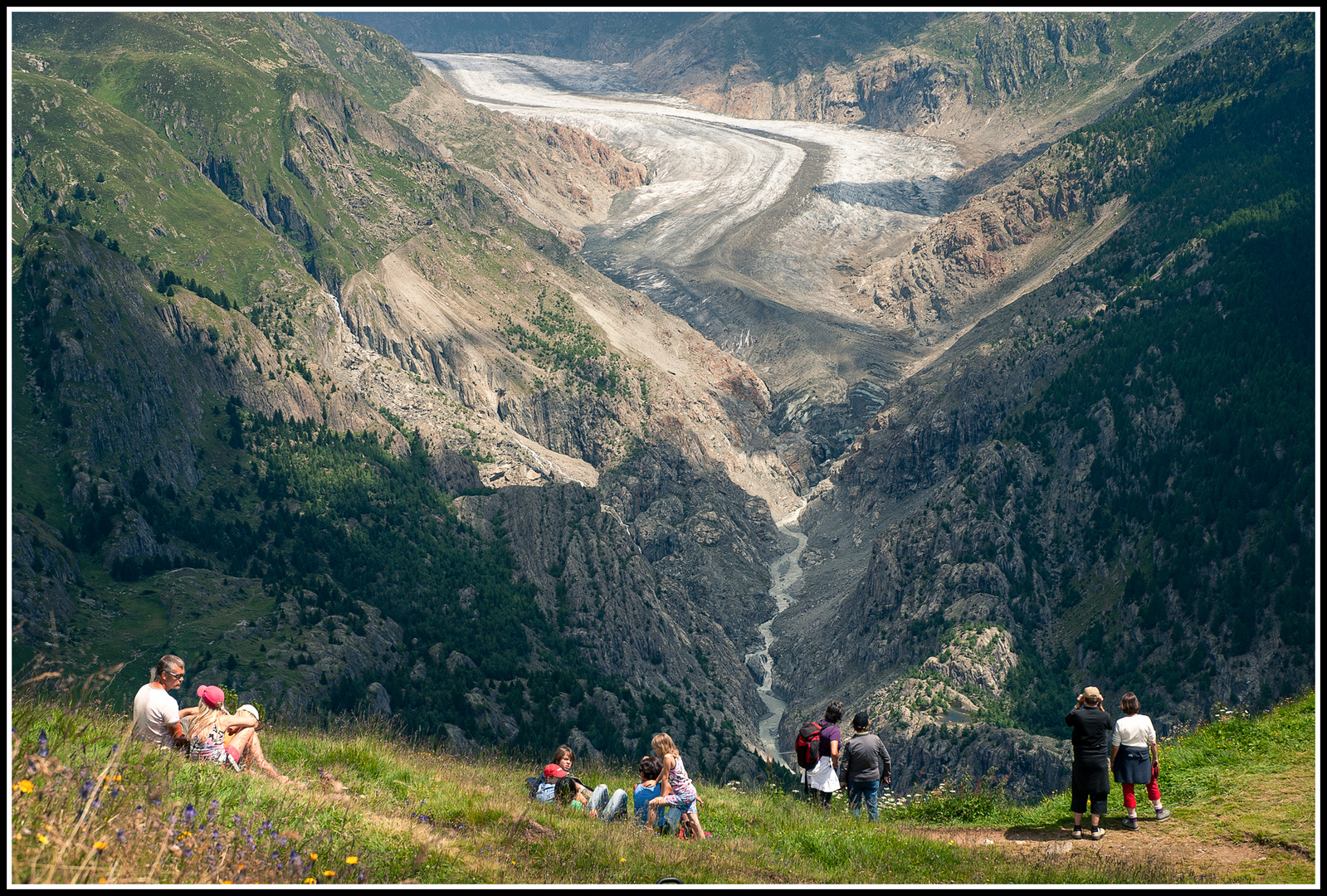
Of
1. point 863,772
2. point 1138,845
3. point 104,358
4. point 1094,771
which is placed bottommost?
point 1138,845

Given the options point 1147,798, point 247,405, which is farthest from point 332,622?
point 1147,798

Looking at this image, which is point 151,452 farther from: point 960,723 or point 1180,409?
point 1180,409

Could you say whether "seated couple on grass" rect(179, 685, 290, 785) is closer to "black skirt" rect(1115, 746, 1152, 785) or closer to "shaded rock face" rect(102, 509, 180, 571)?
"black skirt" rect(1115, 746, 1152, 785)

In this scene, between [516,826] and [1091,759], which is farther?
[1091,759]

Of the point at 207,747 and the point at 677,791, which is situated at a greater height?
the point at 207,747

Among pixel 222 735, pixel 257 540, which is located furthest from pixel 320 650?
pixel 222 735

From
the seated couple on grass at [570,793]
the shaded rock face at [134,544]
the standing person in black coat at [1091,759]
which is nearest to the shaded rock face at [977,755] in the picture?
the shaded rock face at [134,544]

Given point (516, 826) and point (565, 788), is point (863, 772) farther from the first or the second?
point (516, 826)
